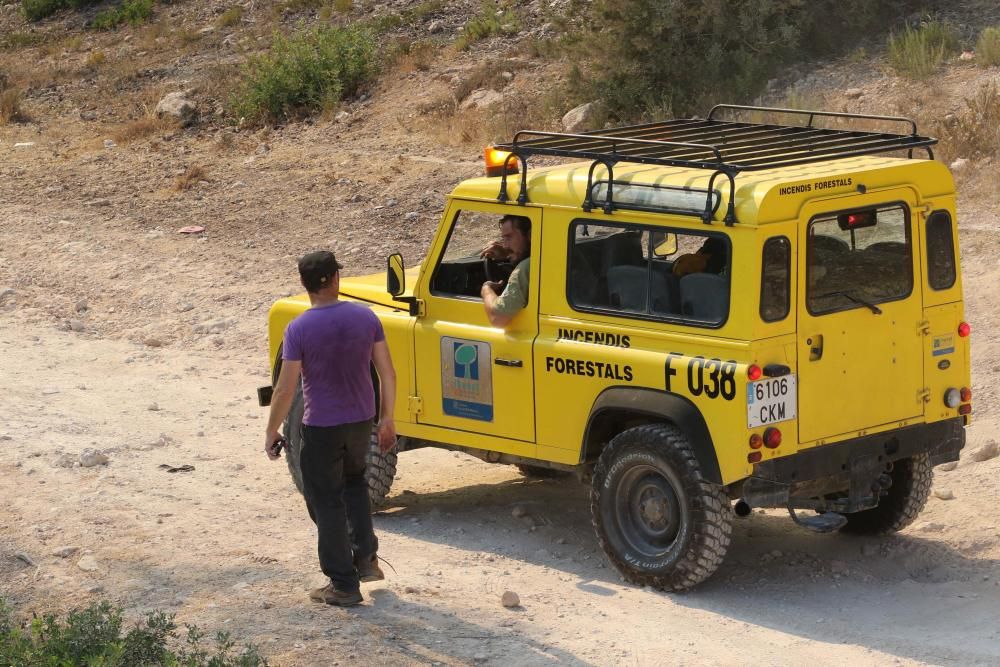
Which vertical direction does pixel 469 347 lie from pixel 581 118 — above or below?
below

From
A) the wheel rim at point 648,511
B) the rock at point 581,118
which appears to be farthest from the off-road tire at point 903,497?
the rock at point 581,118

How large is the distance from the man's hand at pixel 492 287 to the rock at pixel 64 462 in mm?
3091

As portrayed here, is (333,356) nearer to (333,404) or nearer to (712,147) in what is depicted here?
(333,404)

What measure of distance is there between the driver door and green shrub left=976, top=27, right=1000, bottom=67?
29.5 ft

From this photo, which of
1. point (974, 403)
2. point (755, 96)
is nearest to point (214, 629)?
point (974, 403)

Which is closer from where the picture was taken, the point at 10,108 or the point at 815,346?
the point at 815,346

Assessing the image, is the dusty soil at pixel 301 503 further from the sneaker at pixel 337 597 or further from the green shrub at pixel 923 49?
the green shrub at pixel 923 49

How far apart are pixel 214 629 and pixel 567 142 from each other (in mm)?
3231

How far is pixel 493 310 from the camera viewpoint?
750cm

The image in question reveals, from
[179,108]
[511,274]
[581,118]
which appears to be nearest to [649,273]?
[511,274]

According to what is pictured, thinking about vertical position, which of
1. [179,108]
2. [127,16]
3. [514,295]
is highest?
[127,16]

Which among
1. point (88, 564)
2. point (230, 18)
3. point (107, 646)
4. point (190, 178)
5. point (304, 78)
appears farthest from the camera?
point (230, 18)

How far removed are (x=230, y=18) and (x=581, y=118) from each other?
1134cm

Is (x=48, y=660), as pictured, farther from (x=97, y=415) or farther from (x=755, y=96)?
(x=755, y=96)
